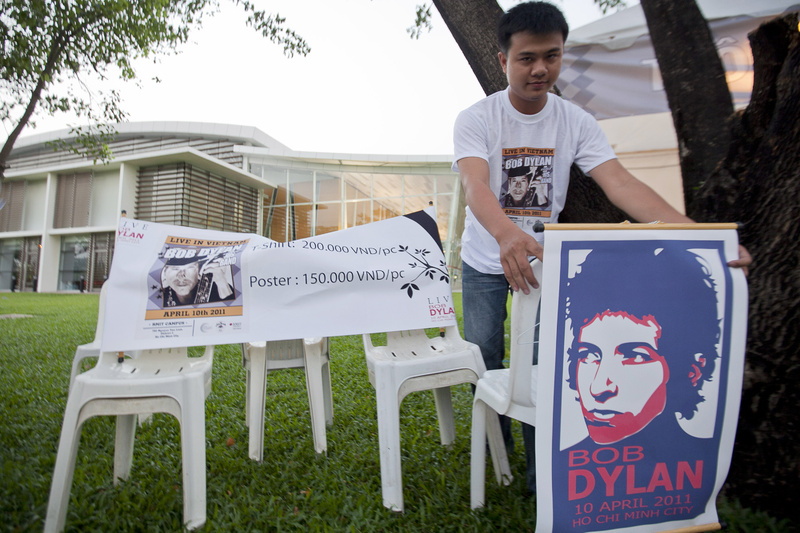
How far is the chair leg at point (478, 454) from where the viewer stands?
1.89 meters

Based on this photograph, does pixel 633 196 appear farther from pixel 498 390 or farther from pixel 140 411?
pixel 140 411

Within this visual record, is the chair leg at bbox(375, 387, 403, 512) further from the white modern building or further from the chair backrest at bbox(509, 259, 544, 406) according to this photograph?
the white modern building

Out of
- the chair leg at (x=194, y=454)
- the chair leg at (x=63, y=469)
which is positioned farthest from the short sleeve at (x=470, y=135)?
the chair leg at (x=63, y=469)

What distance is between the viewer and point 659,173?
4.54 m

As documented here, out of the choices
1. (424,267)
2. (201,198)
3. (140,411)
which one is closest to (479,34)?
(424,267)

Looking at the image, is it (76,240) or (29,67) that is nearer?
(29,67)

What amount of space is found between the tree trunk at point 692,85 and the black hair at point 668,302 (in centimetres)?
94

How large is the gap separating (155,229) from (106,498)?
1276 mm

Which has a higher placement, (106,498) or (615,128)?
(615,128)

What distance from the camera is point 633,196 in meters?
1.91

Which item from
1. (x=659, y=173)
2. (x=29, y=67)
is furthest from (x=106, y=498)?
(x=29, y=67)

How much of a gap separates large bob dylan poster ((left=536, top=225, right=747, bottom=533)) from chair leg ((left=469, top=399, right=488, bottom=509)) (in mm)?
560

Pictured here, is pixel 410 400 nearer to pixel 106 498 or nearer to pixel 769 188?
pixel 106 498

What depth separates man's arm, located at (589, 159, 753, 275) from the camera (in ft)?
5.78
